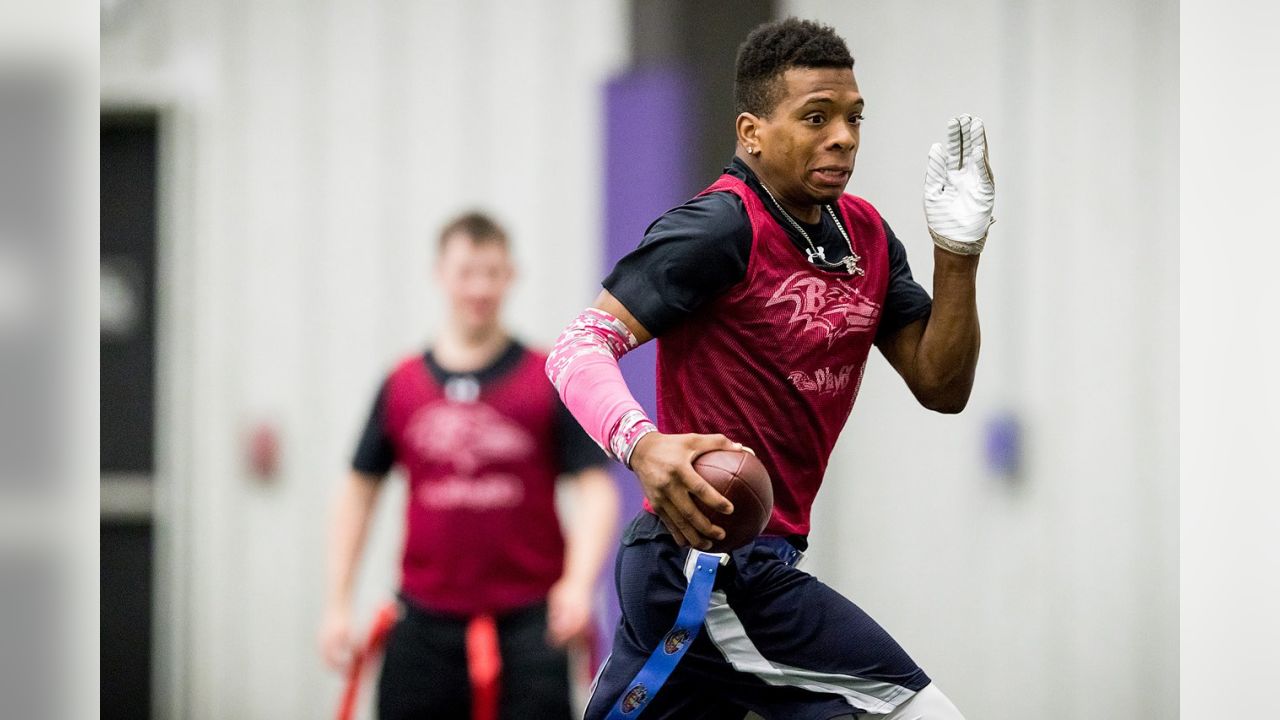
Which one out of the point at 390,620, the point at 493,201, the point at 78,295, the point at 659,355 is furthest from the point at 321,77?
the point at 659,355

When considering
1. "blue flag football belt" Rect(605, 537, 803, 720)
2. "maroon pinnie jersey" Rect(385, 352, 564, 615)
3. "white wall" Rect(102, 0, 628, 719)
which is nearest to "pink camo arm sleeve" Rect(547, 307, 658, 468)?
"blue flag football belt" Rect(605, 537, 803, 720)

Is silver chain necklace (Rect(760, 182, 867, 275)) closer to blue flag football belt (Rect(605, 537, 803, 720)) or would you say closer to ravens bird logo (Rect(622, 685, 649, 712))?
blue flag football belt (Rect(605, 537, 803, 720))

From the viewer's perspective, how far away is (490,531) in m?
3.33

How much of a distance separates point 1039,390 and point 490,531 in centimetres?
167

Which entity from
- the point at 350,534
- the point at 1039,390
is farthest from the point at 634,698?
the point at 1039,390

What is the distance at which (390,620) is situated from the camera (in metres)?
3.38

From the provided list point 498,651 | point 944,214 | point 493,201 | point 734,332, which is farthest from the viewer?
point 493,201

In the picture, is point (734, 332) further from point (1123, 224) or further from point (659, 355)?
point (1123, 224)

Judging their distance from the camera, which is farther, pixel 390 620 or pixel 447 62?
pixel 447 62

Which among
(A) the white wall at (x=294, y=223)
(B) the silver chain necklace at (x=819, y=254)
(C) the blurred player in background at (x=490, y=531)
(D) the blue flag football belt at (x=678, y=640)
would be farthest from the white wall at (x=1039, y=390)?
(D) the blue flag football belt at (x=678, y=640)

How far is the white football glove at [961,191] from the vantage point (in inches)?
77.4

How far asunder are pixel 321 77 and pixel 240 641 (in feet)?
5.51

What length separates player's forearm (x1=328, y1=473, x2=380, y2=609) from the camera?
11.6 ft

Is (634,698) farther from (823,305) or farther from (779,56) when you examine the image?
(779,56)
